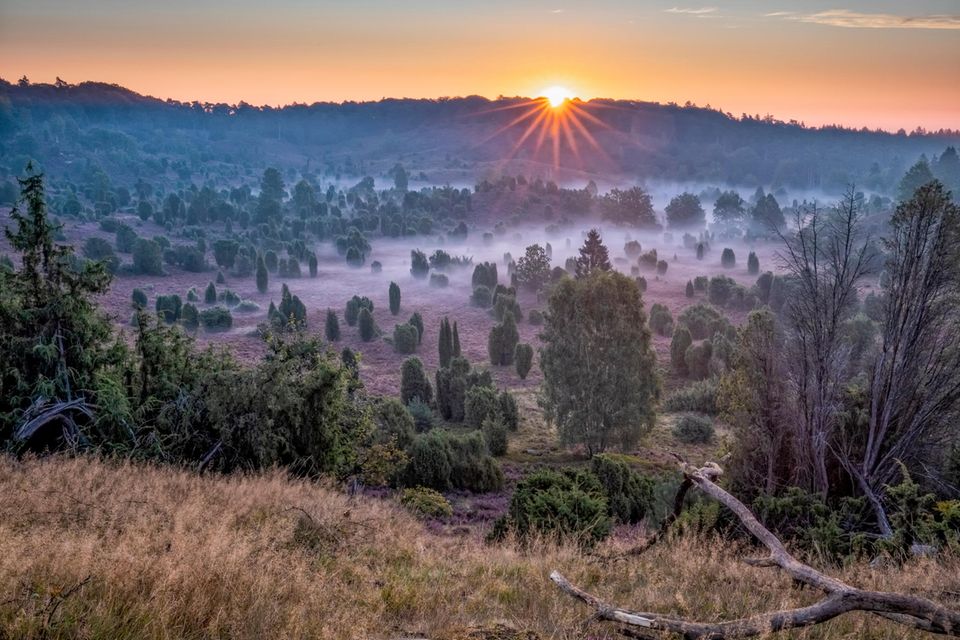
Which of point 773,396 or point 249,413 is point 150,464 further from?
point 773,396

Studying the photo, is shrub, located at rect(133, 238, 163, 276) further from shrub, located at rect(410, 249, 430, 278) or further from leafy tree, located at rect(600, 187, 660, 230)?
leafy tree, located at rect(600, 187, 660, 230)

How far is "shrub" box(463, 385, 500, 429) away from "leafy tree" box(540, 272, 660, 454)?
13.6 feet

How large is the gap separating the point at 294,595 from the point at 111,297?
76.7 m

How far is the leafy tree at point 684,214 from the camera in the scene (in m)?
126

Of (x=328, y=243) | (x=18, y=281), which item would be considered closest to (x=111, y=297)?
(x=328, y=243)

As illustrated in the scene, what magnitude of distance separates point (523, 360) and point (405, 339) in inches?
527

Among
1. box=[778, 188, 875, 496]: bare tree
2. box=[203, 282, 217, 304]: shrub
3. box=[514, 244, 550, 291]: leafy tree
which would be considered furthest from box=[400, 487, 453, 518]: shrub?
box=[203, 282, 217, 304]: shrub

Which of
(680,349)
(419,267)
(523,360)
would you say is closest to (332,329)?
(523,360)

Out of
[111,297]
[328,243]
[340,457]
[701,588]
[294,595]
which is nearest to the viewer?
[294,595]

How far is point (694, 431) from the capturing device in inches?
1203

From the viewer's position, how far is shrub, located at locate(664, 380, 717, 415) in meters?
35.2

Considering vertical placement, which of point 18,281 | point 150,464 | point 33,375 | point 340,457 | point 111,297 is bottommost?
point 111,297

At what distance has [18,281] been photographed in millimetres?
13164

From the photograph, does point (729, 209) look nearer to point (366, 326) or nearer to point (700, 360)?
point (700, 360)
